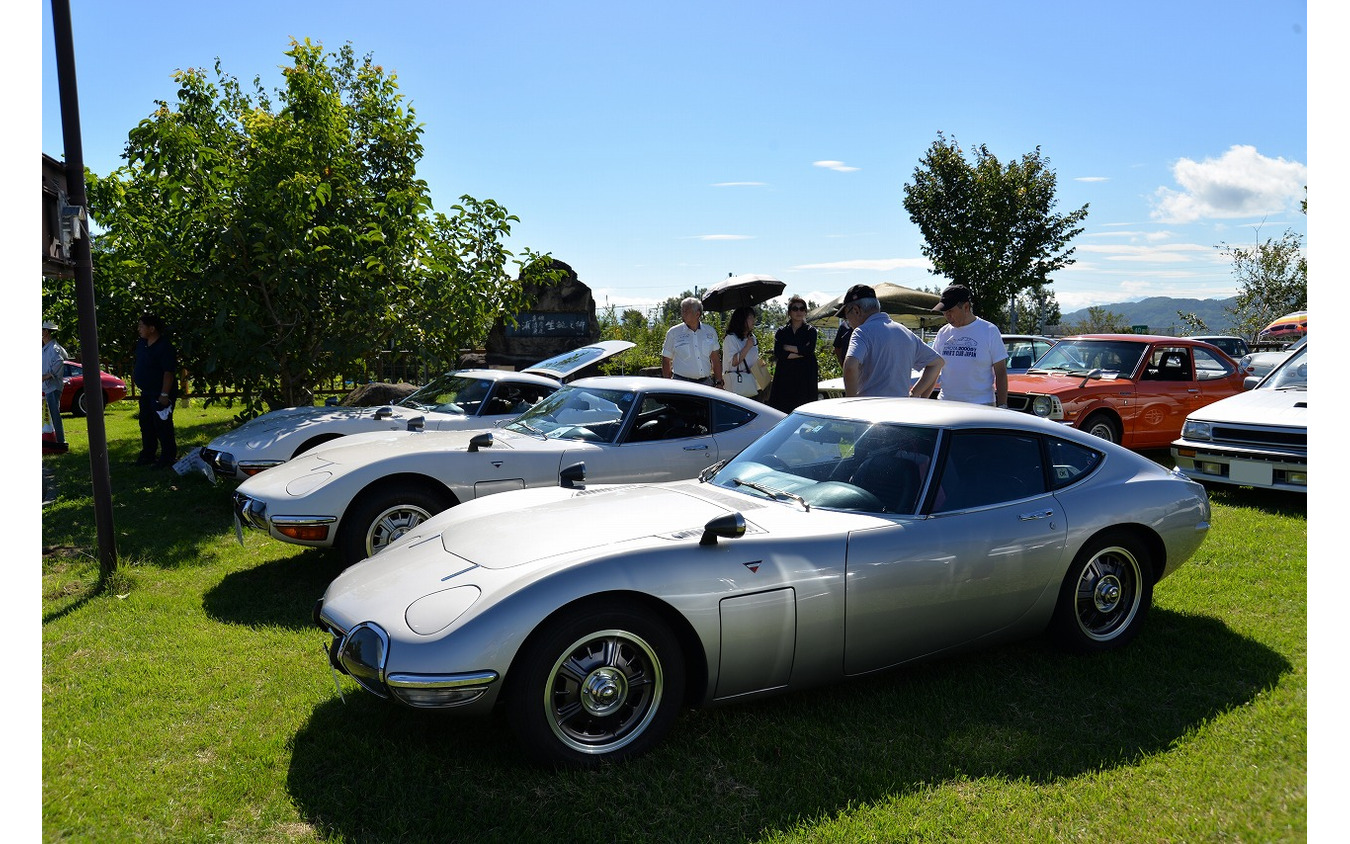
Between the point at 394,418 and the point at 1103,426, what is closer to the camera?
the point at 394,418

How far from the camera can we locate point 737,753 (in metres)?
3.42

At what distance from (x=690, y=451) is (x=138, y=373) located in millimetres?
7629

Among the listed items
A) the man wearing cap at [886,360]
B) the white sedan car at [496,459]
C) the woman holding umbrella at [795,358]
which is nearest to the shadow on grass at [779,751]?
the white sedan car at [496,459]

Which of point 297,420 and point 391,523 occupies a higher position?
point 297,420

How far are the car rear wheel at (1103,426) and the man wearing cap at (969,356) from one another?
162 inches

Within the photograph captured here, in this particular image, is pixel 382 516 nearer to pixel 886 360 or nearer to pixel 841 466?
pixel 841 466

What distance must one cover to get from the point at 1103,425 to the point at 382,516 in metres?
8.23

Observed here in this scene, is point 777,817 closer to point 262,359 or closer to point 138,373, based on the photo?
point 262,359

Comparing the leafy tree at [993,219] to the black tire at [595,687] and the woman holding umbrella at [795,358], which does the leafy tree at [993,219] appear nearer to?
the woman holding umbrella at [795,358]

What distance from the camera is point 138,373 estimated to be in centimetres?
1041

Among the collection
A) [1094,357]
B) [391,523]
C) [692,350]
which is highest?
[692,350]

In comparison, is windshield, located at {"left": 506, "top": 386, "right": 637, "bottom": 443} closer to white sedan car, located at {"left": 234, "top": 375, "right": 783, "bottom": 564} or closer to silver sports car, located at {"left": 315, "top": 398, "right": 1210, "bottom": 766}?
white sedan car, located at {"left": 234, "top": 375, "right": 783, "bottom": 564}

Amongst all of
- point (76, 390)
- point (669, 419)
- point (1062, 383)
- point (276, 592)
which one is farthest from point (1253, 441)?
point (76, 390)

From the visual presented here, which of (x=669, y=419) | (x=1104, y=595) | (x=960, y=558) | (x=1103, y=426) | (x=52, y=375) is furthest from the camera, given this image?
(x=52, y=375)
